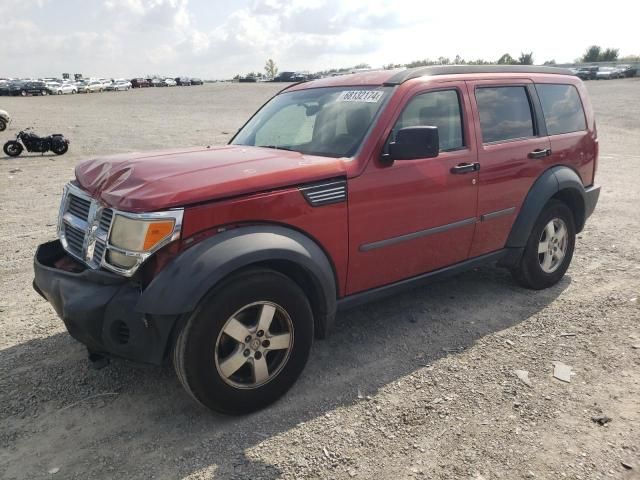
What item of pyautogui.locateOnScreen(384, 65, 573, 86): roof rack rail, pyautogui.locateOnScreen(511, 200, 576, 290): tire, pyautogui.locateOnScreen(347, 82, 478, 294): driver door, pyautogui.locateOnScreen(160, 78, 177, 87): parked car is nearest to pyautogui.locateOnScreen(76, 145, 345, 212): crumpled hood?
pyautogui.locateOnScreen(347, 82, 478, 294): driver door

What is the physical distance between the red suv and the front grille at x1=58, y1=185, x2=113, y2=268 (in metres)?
0.01

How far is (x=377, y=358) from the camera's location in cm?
366

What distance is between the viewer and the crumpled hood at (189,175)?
2762 millimetres

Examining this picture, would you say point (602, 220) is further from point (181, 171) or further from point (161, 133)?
point (161, 133)

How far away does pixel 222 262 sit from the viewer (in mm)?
2713

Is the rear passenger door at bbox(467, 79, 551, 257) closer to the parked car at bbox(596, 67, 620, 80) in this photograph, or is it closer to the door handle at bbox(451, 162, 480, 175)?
the door handle at bbox(451, 162, 480, 175)

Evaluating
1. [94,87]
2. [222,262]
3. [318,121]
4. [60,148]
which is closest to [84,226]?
[222,262]

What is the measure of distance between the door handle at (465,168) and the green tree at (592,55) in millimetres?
88015

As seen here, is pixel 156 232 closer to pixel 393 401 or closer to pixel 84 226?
pixel 84 226

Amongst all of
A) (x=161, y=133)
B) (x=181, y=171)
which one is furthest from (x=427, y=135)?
(x=161, y=133)

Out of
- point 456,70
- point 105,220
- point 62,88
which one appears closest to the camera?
point 105,220

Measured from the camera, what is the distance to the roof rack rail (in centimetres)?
376

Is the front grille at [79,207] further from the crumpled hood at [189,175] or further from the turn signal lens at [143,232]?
the turn signal lens at [143,232]

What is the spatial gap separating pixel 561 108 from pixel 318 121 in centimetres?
246
